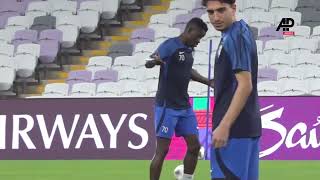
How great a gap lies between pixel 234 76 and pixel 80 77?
46.9 ft

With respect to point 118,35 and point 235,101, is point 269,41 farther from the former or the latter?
point 235,101

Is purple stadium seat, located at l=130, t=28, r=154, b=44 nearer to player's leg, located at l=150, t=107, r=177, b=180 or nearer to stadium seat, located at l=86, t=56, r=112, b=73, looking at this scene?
stadium seat, located at l=86, t=56, r=112, b=73

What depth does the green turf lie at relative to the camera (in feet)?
39.0

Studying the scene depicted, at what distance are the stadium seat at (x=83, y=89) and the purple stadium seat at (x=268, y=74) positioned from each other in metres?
3.61

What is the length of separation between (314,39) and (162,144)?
34.6 feet

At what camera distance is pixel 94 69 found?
1959cm

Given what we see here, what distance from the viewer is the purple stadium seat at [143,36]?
20516 millimetres

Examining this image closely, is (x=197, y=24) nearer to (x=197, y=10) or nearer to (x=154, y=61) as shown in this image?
(x=154, y=61)

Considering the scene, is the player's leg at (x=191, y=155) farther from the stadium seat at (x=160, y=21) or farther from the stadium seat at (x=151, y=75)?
the stadium seat at (x=160, y=21)

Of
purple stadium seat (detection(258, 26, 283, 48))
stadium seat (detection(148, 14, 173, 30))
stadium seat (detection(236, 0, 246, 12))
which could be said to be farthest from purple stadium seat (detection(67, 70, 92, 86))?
stadium seat (detection(236, 0, 246, 12))

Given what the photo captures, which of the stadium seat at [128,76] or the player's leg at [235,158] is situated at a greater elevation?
the player's leg at [235,158]

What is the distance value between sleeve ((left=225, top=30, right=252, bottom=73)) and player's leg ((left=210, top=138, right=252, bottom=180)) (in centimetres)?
47

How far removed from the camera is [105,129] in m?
15.2

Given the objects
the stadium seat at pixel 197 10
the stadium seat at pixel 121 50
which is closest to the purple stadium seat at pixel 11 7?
the stadium seat at pixel 121 50
